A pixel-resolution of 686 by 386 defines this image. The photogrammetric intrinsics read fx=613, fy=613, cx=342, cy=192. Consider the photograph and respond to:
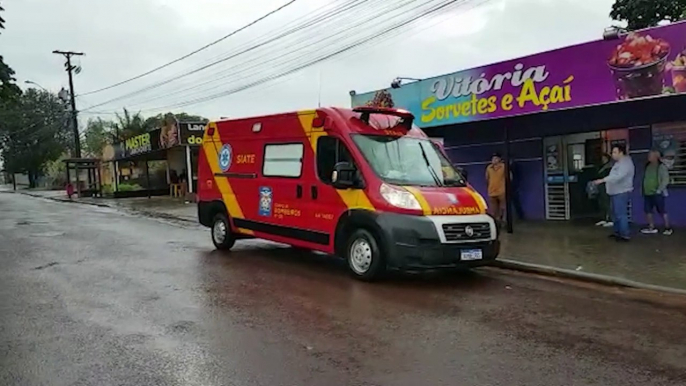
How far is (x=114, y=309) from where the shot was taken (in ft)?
23.1

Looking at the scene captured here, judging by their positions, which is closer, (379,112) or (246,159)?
(379,112)

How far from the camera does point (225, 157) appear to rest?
11.7 meters

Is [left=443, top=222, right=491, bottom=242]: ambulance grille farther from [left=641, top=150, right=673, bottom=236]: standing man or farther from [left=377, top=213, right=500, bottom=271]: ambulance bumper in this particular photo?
[left=641, top=150, right=673, bottom=236]: standing man

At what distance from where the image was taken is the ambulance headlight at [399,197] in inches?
319

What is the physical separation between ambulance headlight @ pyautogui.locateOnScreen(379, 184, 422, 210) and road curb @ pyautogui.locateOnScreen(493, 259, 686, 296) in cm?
236

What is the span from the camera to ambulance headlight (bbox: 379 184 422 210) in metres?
8.11

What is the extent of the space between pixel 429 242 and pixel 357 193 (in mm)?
1309

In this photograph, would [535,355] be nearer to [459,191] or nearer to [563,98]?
[459,191]

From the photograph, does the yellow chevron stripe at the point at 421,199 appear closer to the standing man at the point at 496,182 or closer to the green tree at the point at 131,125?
the standing man at the point at 496,182

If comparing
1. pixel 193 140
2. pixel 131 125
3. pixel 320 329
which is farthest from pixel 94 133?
pixel 320 329

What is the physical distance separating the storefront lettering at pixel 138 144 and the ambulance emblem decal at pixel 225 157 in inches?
980

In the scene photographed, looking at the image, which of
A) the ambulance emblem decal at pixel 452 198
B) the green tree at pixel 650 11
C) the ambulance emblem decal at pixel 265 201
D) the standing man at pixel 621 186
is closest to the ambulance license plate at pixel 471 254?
the ambulance emblem decal at pixel 452 198

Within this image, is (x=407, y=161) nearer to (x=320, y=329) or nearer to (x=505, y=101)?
(x=320, y=329)

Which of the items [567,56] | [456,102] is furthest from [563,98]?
[456,102]
